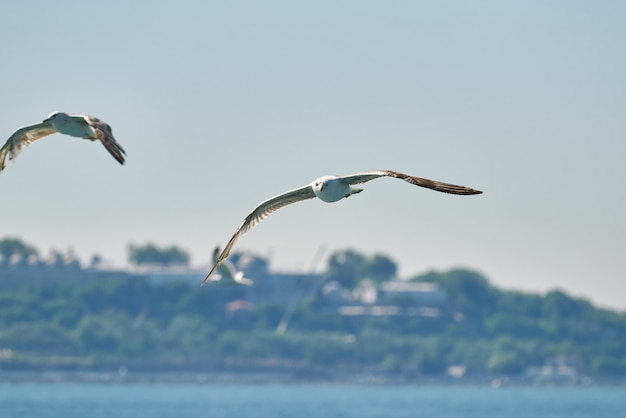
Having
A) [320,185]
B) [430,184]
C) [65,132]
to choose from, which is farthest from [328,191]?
[65,132]

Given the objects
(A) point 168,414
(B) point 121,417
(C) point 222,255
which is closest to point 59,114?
(C) point 222,255

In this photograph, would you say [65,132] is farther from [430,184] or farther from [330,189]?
[430,184]

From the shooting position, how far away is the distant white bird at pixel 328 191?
3016 centimetres

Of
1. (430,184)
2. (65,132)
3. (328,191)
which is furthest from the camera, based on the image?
(65,132)

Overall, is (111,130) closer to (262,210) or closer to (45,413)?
(262,210)

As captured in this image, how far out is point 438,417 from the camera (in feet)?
653

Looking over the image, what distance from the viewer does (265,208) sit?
35.3 metres

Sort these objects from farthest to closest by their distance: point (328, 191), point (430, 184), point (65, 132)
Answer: point (65, 132)
point (328, 191)
point (430, 184)

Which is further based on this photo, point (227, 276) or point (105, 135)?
point (227, 276)

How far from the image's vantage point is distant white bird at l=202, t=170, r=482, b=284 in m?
30.2

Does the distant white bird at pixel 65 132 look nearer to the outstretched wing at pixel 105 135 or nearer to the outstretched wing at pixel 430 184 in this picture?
the outstretched wing at pixel 105 135

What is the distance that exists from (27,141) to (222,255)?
5.83m

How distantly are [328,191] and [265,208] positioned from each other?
123 inches

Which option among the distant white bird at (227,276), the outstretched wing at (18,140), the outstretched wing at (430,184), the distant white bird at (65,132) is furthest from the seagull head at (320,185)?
the distant white bird at (227,276)
